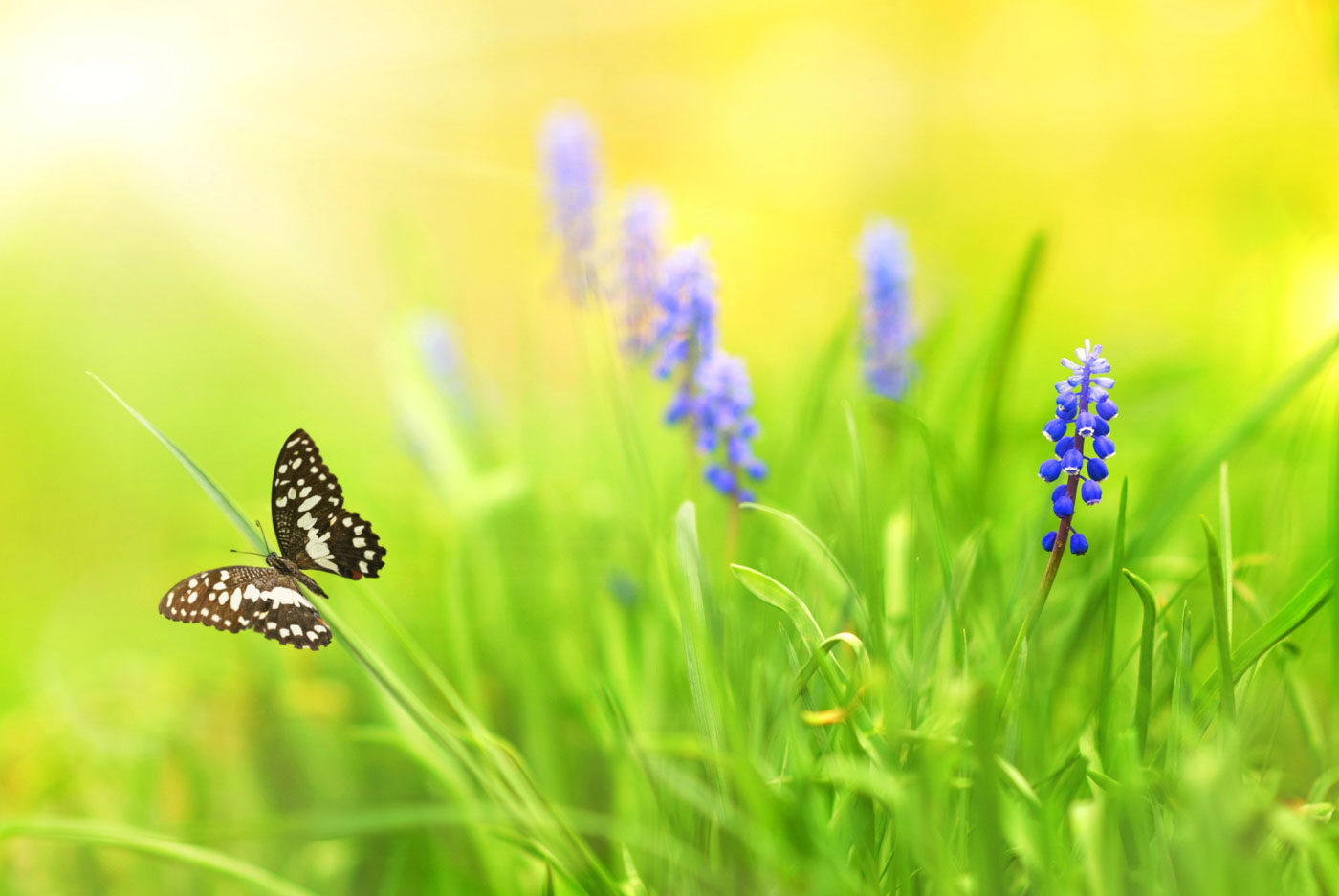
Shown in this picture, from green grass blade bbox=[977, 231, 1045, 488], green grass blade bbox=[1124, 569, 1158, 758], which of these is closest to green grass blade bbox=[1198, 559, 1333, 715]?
green grass blade bbox=[1124, 569, 1158, 758]

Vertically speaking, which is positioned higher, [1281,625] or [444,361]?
[444,361]

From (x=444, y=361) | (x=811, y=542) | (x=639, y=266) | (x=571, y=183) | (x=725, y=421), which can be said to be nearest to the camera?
(x=811, y=542)

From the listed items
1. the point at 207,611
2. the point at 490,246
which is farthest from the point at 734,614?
the point at 490,246

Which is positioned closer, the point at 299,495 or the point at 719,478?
the point at 299,495

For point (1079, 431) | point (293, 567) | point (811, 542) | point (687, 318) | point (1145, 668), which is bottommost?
point (293, 567)

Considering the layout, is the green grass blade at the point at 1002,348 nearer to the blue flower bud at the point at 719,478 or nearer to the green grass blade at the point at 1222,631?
the blue flower bud at the point at 719,478

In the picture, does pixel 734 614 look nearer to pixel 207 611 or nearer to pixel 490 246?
pixel 207 611

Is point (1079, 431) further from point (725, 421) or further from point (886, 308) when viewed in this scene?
point (886, 308)

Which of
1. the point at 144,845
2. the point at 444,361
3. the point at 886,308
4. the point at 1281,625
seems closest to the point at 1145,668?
the point at 1281,625
